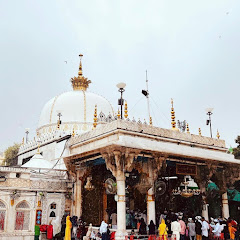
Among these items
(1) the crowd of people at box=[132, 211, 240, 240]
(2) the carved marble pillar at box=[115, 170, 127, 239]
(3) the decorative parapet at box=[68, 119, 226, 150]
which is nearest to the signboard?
(3) the decorative parapet at box=[68, 119, 226, 150]

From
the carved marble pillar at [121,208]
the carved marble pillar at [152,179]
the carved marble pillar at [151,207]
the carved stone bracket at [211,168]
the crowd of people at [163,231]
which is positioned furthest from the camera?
the carved stone bracket at [211,168]

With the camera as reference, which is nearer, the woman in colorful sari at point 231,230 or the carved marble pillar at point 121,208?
the carved marble pillar at point 121,208

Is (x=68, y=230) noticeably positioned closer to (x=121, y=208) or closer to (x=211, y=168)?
(x=121, y=208)

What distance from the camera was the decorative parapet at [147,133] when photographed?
12.7 meters

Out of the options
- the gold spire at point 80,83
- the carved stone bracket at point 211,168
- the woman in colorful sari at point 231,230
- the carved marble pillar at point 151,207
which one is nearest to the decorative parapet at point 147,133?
the carved stone bracket at point 211,168

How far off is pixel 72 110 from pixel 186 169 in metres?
16.8

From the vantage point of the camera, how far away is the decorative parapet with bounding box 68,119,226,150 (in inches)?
501

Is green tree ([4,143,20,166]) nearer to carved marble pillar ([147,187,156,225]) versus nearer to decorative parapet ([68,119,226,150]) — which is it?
decorative parapet ([68,119,226,150])

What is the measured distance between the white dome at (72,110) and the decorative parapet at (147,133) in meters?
12.9

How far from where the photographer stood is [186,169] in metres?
14.5

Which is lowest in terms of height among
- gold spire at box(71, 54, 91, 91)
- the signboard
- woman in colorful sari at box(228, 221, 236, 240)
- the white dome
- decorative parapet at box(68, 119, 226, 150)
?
woman in colorful sari at box(228, 221, 236, 240)

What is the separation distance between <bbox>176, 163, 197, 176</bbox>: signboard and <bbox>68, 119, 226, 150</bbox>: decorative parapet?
113 cm

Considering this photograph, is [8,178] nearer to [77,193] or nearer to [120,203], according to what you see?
[77,193]

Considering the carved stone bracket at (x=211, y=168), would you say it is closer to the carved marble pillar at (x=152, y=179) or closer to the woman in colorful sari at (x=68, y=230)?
the carved marble pillar at (x=152, y=179)
